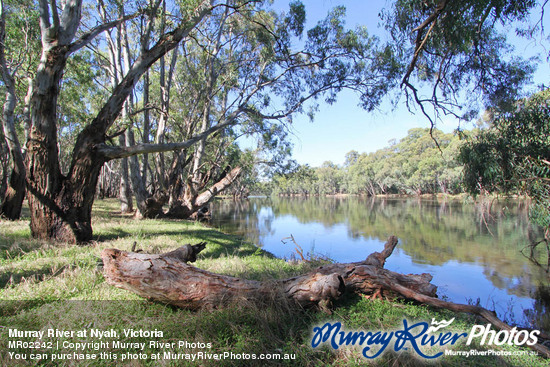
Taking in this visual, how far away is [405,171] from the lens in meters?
47.6

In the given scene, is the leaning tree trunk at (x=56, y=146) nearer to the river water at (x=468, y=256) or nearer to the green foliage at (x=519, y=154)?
the river water at (x=468, y=256)

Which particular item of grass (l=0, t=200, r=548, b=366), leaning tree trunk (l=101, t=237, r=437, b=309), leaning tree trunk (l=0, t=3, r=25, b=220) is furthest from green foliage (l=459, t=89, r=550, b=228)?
leaning tree trunk (l=0, t=3, r=25, b=220)

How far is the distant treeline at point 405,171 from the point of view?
34381 mm

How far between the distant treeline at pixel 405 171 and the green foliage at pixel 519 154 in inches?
436

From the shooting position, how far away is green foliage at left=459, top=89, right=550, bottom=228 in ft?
18.5

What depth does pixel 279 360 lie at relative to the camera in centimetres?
209

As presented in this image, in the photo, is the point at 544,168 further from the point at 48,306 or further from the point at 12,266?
the point at 12,266

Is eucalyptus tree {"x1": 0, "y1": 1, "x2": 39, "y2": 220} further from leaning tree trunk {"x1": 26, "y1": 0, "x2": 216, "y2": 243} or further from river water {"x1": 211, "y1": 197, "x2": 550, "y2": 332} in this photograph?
river water {"x1": 211, "y1": 197, "x2": 550, "y2": 332}

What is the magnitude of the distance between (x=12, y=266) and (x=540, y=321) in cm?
860

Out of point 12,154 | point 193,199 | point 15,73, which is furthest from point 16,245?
point 193,199

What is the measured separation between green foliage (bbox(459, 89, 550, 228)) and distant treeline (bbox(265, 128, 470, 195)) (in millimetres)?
11070

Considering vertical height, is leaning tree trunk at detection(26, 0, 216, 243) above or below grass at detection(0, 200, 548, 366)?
above

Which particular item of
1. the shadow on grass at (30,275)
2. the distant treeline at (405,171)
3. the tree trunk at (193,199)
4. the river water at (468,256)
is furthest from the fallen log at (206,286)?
the distant treeline at (405,171)

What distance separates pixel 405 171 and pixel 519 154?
45186 mm
